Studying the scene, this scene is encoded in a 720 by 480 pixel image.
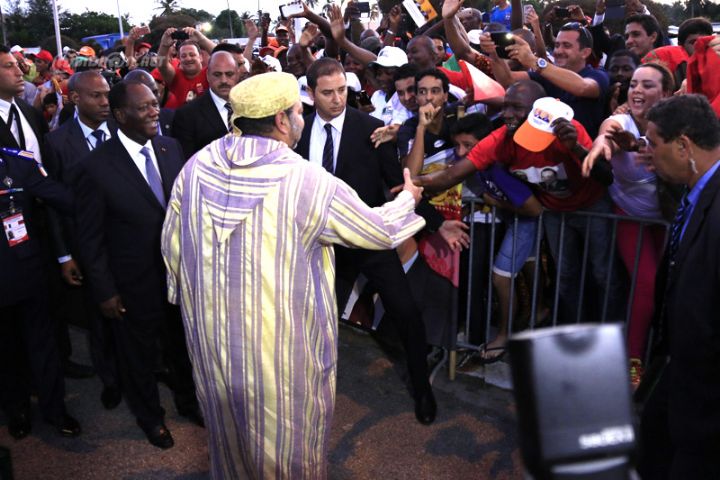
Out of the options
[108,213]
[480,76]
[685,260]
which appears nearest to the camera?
[685,260]

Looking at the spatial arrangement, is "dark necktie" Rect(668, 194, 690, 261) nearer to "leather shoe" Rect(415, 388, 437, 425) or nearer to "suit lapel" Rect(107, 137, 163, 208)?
"leather shoe" Rect(415, 388, 437, 425)

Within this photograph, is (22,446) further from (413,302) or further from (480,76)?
(480,76)

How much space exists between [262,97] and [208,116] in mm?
2700

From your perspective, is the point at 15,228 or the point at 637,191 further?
the point at 15,228

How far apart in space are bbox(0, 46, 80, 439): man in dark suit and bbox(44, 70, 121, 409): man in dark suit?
178mm

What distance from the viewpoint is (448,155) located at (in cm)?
471

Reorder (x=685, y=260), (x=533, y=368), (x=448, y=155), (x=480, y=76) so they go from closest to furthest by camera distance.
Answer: (x=533, y=368)
(x=685, y=260)
(x=448, y=155)
(x=480, y=76)

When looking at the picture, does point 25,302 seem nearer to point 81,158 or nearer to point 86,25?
point 81,158

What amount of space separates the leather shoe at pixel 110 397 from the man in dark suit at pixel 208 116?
1772 millimetres

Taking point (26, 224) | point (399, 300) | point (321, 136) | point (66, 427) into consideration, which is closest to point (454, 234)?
point (399, 300)

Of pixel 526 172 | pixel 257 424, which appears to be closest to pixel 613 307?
pixel 526 172

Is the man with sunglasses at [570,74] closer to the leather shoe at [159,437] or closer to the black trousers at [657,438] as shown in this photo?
the black trousers at [657,438]

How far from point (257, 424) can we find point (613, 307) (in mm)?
2640

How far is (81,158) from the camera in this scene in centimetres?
469
